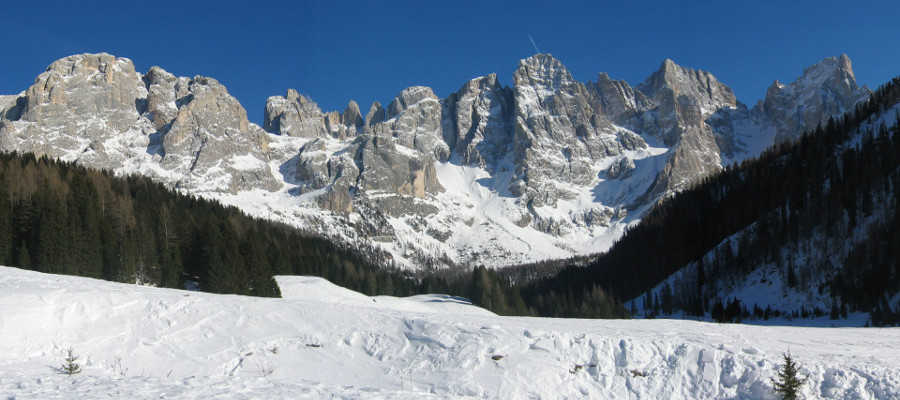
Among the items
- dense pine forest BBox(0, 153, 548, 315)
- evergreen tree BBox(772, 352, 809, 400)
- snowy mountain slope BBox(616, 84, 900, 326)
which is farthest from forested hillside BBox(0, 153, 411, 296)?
snowy mountain slope BBox(616, 84, 900, 326)

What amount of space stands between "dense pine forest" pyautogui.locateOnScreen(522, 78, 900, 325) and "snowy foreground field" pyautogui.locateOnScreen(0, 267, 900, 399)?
53.1 meters

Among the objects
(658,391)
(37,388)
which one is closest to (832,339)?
(658,391)

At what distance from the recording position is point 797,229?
9275 cm

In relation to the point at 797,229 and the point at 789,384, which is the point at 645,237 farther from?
the point at 789,384

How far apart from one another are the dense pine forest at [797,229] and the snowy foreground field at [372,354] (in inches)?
2092

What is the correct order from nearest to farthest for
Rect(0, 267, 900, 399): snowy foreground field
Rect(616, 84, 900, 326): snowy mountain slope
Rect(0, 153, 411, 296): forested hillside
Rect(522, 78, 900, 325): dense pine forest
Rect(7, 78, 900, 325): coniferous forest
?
Rect(0, 267, 900, 399): snowy foreground field < Rect(0, 153, 411, 296): forested hillside < Rect(7, 78, 900, 325): coniferous forest < Rect(616, 84, 900, 326): snowy mountain slope < Rect(522, 78, 900, 325): dense pine forest

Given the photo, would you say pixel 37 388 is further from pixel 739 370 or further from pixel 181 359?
pixel 739 370

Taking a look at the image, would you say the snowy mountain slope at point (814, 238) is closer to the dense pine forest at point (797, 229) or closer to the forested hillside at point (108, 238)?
the dense pine forest at point (797, 229)

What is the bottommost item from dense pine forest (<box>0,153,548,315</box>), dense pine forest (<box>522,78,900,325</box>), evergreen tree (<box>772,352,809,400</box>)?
evergreen tree (<box>772,352,809,400</box>)

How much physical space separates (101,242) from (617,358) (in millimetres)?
48087

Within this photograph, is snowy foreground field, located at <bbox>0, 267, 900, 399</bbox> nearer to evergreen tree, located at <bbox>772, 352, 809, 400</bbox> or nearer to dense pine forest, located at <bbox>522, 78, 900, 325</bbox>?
evergreen tree, located at <bbox>772, 352, 809, 400</bbox>

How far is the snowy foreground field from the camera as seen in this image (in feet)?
55.3

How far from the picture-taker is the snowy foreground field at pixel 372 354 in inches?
663

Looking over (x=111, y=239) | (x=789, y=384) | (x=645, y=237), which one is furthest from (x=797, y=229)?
(x=111, y=239)
